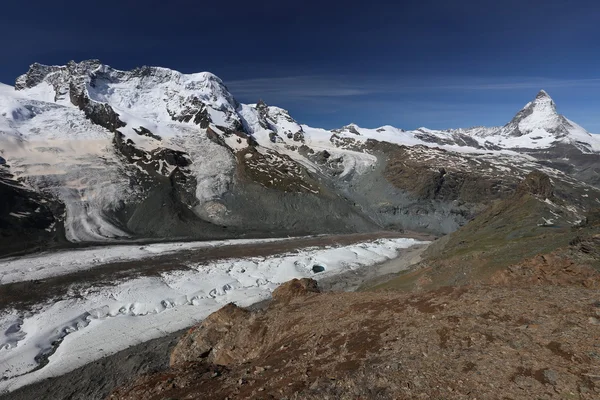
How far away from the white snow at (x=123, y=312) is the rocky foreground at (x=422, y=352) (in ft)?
74.0

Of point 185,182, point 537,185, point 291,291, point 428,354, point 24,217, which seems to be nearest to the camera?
point 428,354

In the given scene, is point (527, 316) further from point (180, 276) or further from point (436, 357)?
point (180, 276)

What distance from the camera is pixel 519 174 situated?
564ft

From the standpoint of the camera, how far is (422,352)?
11086 millimetres

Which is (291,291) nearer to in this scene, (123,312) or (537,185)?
(123,312)

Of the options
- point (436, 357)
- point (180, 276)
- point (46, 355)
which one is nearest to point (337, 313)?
point (436, 357)

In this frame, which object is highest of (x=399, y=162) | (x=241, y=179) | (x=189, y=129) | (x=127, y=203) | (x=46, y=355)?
(x=189, y=129)

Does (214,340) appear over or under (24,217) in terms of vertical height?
over

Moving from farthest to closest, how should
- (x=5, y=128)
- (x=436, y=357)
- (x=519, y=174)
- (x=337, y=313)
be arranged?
(x=519, y=174) → (x=5, y=128) → (x=337, y=313) → (x=436, y=357)

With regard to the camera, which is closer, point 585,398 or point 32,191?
point 585,398

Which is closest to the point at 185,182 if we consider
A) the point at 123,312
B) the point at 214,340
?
the point at 123,312

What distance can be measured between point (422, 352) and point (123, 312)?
4247cm

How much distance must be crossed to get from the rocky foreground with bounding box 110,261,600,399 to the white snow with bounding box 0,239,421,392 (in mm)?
22569

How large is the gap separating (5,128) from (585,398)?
183 meters
